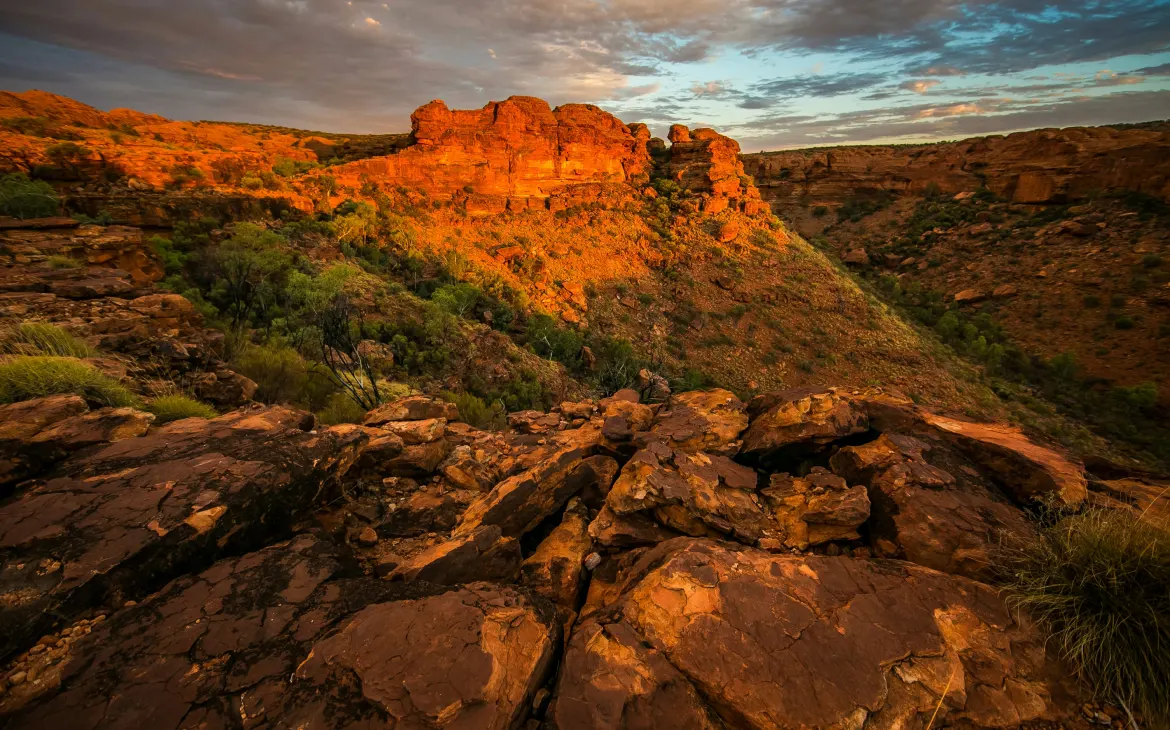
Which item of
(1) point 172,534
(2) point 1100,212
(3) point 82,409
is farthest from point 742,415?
(2) point 1100,212

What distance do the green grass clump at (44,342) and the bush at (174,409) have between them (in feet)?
4.53

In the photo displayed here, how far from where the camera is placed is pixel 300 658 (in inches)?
90.4

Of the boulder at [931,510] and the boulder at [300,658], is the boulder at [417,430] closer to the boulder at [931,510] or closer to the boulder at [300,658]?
the boulder at [300,658]

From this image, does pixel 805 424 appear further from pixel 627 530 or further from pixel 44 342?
pixel 44 342

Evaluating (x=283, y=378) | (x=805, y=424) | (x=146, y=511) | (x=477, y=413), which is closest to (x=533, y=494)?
(x=146, y=511)

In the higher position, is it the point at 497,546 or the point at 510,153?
the point at 510,153

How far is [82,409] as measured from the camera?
4059mm

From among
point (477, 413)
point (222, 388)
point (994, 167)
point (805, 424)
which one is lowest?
point (477, 413)

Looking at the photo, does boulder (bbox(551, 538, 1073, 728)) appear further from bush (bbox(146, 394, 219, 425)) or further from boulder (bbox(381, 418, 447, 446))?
bush (bbox(146, 394, 219, 425))

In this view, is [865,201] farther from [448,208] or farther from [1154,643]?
[1154,643]

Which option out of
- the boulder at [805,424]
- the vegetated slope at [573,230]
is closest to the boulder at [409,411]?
the boulder at [805,424]

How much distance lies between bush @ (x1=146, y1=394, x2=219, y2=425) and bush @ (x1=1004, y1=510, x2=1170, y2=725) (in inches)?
299

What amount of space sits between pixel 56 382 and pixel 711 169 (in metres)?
29.4

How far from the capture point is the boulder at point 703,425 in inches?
206
